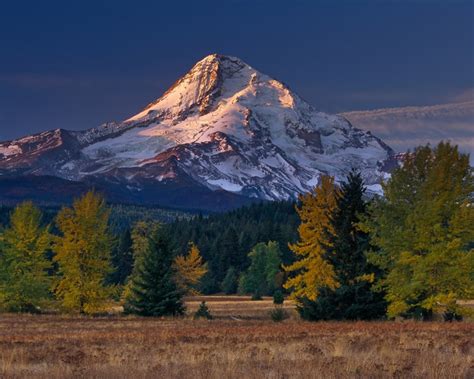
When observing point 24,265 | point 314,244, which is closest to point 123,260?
point 24,265

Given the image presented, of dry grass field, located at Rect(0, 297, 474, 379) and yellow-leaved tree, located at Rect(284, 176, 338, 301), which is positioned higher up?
yellow-leaved tree, located at Rect(284, 176, 338, 301)

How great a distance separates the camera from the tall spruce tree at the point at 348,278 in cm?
3712

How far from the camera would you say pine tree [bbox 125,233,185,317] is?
49969mm

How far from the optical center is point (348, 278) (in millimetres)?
37719

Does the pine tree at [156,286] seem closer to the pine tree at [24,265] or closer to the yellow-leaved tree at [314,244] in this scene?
the yellow-leaved tree at [314,244]

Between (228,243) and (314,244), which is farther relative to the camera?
(228,243)

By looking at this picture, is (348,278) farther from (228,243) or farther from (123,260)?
(123,260)

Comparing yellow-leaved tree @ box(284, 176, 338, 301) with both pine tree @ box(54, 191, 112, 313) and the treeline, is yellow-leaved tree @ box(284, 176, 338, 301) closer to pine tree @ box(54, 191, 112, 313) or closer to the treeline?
the treeline

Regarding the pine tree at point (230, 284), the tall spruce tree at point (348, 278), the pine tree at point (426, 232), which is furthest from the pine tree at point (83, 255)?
the pine tree at point (230, 284)

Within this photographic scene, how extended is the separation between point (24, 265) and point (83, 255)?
217 inches

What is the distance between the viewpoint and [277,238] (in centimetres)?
15125

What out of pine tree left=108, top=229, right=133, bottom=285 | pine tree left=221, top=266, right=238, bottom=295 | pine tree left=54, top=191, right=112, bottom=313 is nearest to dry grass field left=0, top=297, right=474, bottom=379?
pine tree left=54, top=191, right=112, bottom=313

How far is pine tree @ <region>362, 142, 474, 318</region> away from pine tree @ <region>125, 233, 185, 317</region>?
16.8m

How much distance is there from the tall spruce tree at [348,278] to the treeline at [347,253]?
2.1 inches
